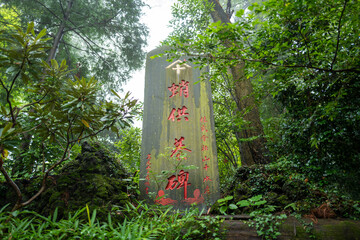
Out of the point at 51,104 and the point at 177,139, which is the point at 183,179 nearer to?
the point at 177,139

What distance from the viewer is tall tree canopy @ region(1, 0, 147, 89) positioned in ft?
18.3

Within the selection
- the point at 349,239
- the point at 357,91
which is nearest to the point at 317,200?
the point at 349,239

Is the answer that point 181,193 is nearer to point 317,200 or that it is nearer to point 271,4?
point 317,200

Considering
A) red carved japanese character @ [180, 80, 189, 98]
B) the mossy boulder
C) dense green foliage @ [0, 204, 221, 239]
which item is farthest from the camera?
red carved japanese character @ [180, 80, 189, 98]

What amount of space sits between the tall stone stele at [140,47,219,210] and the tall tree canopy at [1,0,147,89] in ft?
9.43

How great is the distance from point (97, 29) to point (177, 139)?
4438 mm

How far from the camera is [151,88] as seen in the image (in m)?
3.95

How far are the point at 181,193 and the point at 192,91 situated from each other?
172cm

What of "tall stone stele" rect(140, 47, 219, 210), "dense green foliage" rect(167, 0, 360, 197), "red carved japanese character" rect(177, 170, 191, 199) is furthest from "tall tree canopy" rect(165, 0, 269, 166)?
"red carved japanese character" rect(177, 170, 191, 199)

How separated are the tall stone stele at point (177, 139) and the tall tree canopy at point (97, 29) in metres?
2.87

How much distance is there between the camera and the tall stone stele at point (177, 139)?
3197mm

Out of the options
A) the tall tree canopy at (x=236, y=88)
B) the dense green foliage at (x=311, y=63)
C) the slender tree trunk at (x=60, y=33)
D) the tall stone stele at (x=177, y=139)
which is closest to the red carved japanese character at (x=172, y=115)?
the tall stone stele at (x=177, y=139)

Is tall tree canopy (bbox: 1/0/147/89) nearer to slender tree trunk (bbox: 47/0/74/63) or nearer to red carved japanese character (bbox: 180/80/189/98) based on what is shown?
slender tree trunk (bbox: 47/0/74/63)

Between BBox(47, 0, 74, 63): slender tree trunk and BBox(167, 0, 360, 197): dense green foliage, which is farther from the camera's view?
BBox(47, 0, 74, 63): slender tree trunk
